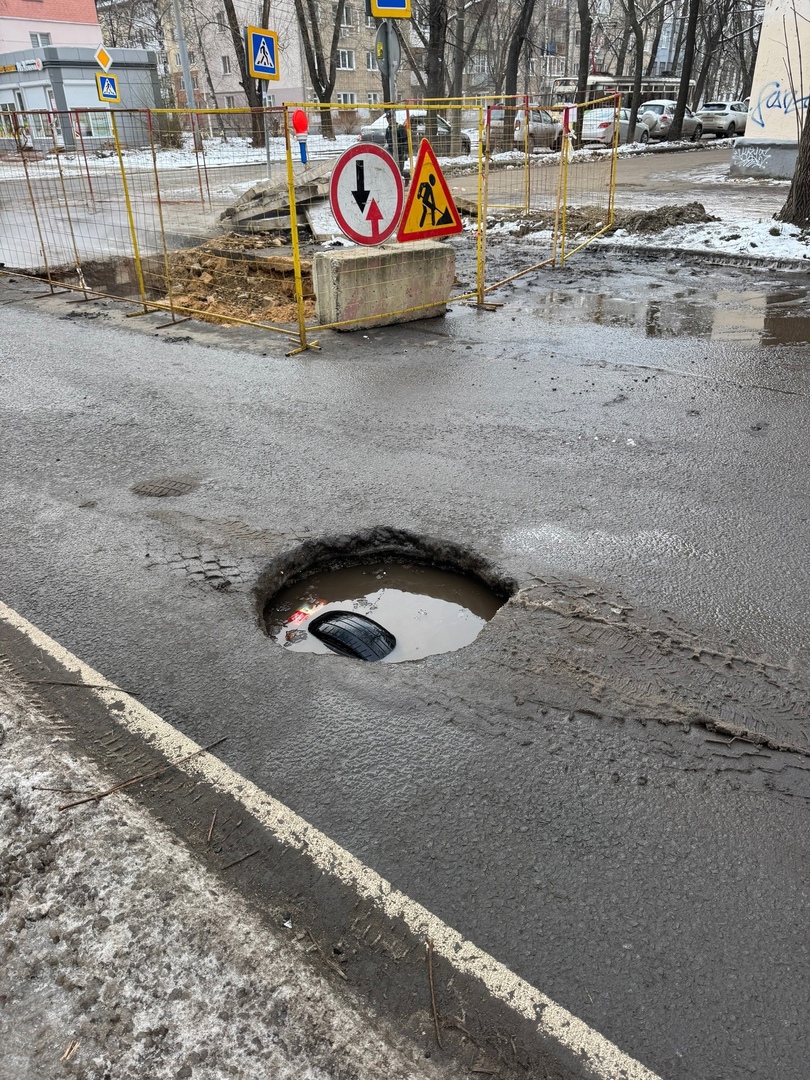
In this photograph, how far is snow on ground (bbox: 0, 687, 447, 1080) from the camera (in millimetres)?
2053

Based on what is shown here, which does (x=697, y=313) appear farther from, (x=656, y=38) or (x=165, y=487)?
(x=656, y=38)

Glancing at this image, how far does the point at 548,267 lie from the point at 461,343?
4981mm

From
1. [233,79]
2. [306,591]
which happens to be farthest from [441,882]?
[233,79]

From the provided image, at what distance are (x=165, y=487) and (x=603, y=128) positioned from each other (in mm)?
35260

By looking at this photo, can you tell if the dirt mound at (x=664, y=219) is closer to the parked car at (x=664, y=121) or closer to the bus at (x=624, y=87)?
the parked car at (x=664, y=121)

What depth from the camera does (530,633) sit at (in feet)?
12.3

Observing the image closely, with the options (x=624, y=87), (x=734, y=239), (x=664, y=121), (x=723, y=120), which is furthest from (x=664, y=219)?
(x=624, y=87)

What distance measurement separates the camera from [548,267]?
13.0m

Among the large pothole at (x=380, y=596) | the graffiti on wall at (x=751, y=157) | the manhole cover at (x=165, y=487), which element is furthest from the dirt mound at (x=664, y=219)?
the large pothole at (x=380, y=596)

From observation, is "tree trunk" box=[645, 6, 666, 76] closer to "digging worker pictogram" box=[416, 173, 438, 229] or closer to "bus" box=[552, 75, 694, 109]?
"bus" box=[552, 75, 694, 109]

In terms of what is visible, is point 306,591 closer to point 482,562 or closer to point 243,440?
point 482,562

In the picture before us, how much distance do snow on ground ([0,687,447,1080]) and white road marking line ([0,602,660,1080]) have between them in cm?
27

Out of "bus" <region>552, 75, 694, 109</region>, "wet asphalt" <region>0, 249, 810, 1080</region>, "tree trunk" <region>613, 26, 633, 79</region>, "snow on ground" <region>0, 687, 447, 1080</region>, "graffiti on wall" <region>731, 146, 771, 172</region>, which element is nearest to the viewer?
"snow on ground" <region>0, 687, 447, 1080</region>

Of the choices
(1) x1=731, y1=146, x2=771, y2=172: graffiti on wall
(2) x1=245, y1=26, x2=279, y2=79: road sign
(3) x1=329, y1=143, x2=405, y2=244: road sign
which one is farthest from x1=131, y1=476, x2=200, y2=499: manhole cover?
(1) x1=731, y1=146, x2=771, y2=172: graffiti on wall
